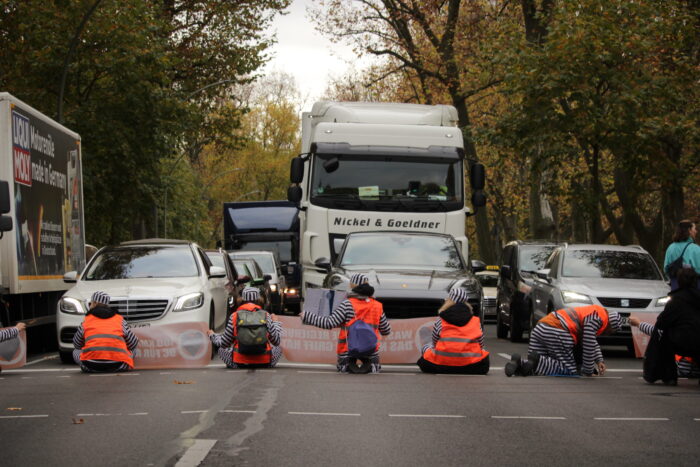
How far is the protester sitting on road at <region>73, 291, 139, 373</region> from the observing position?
14.0 meters

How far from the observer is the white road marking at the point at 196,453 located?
23.9 ft

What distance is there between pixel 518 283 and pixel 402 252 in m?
4.46

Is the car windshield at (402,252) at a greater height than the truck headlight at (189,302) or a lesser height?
greater

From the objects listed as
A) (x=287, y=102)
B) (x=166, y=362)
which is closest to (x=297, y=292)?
(x=166, y=362)

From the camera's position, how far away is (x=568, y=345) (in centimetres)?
1355

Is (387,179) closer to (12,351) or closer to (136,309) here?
(136,309)

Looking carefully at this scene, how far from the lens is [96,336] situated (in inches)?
548

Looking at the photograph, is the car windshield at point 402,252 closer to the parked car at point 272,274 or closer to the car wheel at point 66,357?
the car wheel at point 66,357

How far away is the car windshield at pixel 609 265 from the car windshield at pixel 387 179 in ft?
7.77

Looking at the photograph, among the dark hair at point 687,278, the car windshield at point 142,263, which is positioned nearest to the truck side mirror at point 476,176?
the car windshield at point 142,263

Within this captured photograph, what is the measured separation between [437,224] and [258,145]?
212ft

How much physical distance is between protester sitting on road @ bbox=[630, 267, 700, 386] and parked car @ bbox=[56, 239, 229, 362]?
6.15m

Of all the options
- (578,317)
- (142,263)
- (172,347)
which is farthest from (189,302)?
(578,317)

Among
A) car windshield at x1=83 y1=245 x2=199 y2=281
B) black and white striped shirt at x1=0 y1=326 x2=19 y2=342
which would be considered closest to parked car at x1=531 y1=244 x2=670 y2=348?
car windshield at x1=83 y1=245 x2=199 y2=281
